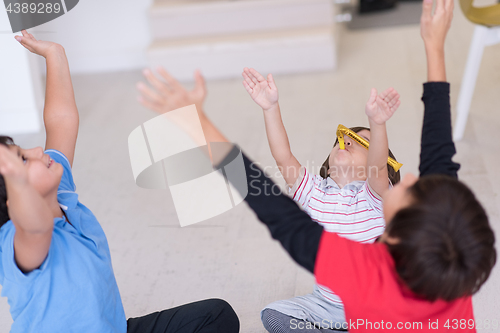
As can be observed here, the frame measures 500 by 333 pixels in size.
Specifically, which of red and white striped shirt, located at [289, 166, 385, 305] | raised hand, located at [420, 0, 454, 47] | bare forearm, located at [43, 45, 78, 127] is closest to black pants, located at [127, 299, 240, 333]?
red and white striped shirt, located at [289, 166, 385, 305]

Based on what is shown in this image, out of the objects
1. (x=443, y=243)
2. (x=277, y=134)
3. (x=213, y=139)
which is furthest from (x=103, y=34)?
(x=443, y=243)

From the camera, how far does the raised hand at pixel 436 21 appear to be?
862mm

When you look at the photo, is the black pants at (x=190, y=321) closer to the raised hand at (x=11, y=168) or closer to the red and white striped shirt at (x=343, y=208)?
the red and white striped shirt at (x=343, y=208)

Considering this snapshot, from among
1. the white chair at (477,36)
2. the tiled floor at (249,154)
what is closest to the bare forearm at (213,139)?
the tiled floor at (249,154)

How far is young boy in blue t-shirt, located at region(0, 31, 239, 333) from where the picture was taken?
2.32ft

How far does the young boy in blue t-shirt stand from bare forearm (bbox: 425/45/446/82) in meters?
0.66

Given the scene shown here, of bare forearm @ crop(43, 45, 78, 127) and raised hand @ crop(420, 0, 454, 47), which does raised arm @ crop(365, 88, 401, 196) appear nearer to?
raised hand @ crop(420, 0, 454, 47)

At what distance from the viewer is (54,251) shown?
0.82 metres

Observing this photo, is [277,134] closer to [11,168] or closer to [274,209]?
[274,209]

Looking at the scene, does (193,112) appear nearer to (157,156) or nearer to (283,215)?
(283,215)

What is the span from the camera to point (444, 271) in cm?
64

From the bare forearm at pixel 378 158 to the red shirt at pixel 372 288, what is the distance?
288mm

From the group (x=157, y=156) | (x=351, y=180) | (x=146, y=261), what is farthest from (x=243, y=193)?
(x=157, y=156)

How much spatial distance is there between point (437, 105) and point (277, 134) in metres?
0.31
